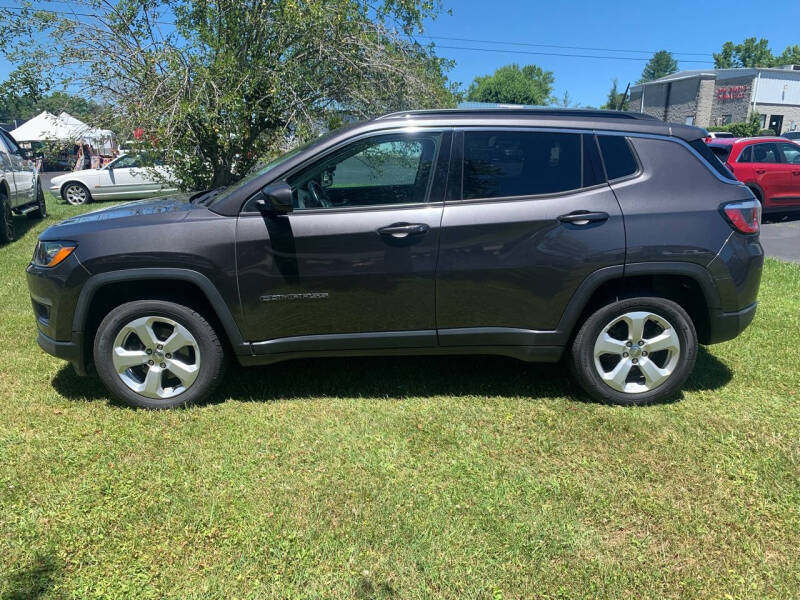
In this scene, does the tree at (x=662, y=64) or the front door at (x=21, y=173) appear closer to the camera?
the front door at (x=21, y=173)

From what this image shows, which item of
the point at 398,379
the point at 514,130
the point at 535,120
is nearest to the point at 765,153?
the point at 535,120

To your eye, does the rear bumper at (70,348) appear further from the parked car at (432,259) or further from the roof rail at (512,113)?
the roof rail at (512,113)

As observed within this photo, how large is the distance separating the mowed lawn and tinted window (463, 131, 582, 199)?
140 centimetres

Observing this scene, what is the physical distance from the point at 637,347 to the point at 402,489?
1812 millimetres

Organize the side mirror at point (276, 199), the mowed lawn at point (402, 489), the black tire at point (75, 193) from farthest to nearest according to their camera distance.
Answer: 1. the black tire at point (75, 193)
2. the side mirror at point (276, 199)
3. the mowed lawn at point (402, 489)

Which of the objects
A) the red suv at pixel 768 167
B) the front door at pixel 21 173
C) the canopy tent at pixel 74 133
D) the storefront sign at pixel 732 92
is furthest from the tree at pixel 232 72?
the storefront sign at pixel 732 92

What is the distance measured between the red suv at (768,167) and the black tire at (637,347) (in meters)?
9.00

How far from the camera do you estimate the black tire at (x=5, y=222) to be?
9.02 m

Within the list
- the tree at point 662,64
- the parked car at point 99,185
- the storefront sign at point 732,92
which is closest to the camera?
the parked car at point 99,185

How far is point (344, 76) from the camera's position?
774 centimetres

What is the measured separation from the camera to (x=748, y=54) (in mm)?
94562

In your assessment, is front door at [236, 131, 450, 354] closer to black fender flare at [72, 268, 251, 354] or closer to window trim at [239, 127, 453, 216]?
window trim at [239, 127, 453, 216]

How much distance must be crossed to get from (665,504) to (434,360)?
6.80ft

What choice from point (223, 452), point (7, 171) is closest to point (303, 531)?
point (223, 452)
